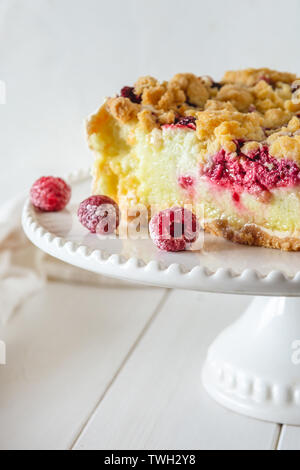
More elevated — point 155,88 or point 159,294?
→ point 155,88

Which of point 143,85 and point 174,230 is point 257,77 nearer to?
point 143,85

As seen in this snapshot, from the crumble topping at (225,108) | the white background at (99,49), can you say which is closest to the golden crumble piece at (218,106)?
the crumble topping at (225,108)

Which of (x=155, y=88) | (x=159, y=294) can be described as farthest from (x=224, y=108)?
(x=159, y=294)

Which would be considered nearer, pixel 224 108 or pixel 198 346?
pixel 224 108

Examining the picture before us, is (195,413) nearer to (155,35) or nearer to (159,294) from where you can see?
(159,294)

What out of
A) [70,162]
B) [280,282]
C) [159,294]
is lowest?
[159,294]

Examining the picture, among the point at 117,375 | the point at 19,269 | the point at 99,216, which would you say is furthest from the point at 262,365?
the point at 19,269
